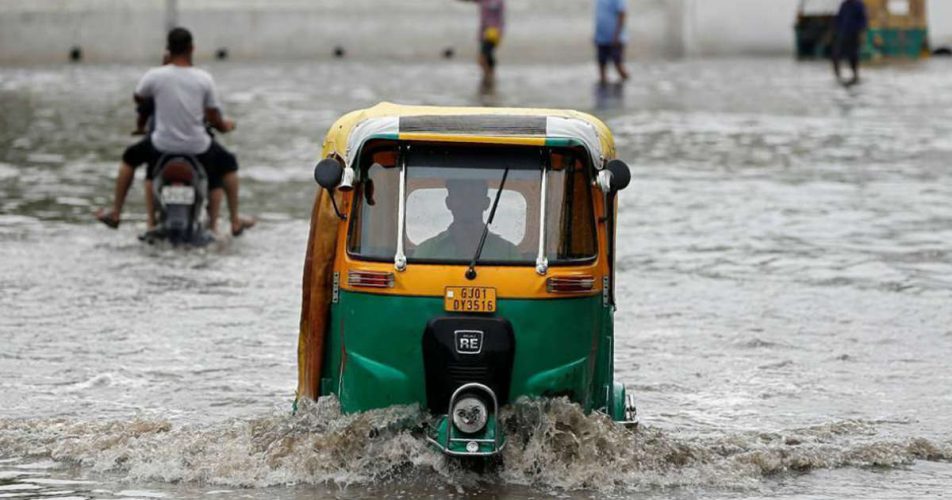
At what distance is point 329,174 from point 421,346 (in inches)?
30.2

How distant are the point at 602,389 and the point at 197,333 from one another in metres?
4.03

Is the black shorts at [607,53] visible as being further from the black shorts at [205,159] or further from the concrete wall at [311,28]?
the black shorts at [205,159]

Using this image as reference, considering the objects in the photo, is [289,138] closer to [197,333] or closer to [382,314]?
[197,333]

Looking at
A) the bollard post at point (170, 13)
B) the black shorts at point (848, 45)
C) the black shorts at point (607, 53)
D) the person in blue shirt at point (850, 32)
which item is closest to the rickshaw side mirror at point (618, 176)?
the black shorts at point (607, 53)

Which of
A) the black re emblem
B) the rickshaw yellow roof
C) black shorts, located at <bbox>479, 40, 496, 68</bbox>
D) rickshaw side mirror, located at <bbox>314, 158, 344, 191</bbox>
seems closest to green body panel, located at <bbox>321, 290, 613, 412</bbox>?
the black re emblem

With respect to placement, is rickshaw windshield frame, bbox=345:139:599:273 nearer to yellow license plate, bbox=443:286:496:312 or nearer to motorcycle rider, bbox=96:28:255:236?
yellow license plate, bbox=443:286:496:312

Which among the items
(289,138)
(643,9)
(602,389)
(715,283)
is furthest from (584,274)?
(643,9)

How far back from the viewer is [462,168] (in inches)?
341

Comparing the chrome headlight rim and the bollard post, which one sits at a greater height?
the chrome headlight rim

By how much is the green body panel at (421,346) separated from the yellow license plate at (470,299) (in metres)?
0.03

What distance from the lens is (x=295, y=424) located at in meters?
8.95

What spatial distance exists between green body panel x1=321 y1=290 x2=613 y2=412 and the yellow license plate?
1.3 inches

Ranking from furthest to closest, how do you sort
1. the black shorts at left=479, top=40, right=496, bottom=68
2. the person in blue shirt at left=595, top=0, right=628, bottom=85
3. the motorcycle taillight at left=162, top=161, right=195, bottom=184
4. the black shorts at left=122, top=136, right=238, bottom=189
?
the person in blue shirt at left=595, top=0, right=628, bottom=85
the black shorts at left=479, top=40, right=496, bottom=68
the black shorts at left=122, top=136, right=238, bottom=189
the motorcycle taillight at left=162, top=161, right=195, bottom=184

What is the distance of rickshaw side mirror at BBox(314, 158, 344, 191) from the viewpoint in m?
8.49
